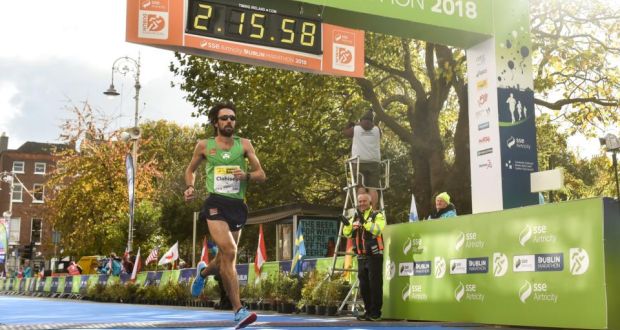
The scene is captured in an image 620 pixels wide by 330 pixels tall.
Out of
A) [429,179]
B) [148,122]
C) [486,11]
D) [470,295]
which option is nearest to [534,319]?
[470,295]

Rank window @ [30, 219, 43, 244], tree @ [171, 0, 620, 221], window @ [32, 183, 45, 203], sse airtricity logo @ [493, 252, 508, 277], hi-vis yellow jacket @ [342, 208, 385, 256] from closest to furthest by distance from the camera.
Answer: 1. sse airtricity logo @ [493, 252, 508, 277]
2. hi-vis yellow jacket @ [342, 208, 385, 256]
3. tree @ [171, 0, 620, 221]
4. window @ [32, 183, 45, 203]
5. window @ [30, 219, 43, 244]

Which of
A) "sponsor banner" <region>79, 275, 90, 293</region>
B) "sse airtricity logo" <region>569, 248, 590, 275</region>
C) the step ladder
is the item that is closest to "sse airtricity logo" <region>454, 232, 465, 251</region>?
"sse airtricity logo" <region>569, 248, 590, 275</region>

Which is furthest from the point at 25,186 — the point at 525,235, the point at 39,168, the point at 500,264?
the point at 525,235

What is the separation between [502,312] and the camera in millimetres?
8547

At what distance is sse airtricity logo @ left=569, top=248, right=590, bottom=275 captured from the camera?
24.9ft

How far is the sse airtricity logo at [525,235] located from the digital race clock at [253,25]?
5.77 meters

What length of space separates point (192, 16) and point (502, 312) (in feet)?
23.0

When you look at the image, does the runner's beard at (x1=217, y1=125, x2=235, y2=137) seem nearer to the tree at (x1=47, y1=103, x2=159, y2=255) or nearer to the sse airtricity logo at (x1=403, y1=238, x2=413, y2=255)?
the sse airtricity logo at (x1=403, y1=238, x2=413, y2=255)

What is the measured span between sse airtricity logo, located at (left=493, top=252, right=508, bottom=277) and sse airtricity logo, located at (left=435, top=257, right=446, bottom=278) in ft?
3.13

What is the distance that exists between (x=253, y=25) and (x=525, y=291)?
6.66 metres

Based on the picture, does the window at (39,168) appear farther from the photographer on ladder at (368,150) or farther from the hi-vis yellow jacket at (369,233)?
the hi-vis yellow jacket at (369,233)

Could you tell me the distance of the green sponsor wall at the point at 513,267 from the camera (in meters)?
7.47

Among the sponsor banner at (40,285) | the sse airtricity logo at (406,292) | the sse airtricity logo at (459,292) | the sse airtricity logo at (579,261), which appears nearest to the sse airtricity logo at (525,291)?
the sse airtricity logo at (579,261)

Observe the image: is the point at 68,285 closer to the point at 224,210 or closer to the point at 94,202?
the point at 94,202
